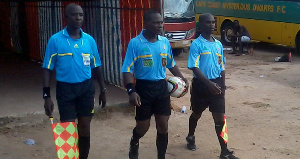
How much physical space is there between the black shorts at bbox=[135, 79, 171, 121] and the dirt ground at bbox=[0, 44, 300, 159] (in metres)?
1.01

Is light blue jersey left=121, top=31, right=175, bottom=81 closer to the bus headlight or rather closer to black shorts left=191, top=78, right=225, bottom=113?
black shorts left=191, top=78, right=225, bottom=113

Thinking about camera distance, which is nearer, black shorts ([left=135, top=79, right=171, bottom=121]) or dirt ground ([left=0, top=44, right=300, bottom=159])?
black shorts ([left=135, top=79, right=171, bottom=121])

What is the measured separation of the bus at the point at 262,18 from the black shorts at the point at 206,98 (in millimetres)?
10662

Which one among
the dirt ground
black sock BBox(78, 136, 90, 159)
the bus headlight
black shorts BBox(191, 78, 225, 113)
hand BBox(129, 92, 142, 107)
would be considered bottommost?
the dirt ground

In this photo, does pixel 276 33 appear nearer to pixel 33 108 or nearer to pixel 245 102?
pixel 245 102

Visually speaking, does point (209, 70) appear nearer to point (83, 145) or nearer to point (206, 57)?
point (206, 57)

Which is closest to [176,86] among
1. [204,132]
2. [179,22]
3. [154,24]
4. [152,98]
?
[152,98]

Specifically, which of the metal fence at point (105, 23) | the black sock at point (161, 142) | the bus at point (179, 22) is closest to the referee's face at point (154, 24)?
A: the black sock at point (161, 142)

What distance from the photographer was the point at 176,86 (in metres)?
4.93

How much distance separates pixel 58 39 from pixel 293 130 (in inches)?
159

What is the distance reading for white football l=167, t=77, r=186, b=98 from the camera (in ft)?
16.2

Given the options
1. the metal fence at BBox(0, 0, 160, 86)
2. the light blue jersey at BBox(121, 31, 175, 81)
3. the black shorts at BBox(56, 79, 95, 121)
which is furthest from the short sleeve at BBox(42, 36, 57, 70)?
the metal fence at BBox(0, 0, 160, 86)

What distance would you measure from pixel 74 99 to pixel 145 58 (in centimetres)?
84

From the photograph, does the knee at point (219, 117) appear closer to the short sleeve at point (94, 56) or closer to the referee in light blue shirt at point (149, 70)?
the referee in light blue shirt at point (149, 70)
